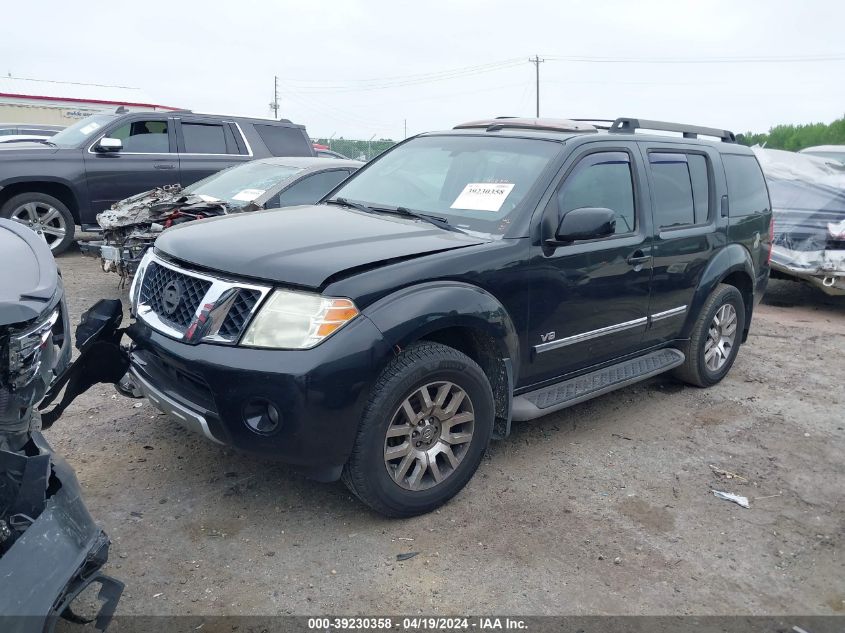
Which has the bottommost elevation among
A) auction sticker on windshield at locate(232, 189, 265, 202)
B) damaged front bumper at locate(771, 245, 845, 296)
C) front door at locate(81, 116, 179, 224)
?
damaged front bumper at locate(771, 245, 845, 296)

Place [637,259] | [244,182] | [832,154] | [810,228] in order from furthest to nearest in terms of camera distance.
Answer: [832,154] → [810,228] → [244,182] → [637,259]

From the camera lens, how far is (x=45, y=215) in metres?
8.67

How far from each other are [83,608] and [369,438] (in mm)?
1268

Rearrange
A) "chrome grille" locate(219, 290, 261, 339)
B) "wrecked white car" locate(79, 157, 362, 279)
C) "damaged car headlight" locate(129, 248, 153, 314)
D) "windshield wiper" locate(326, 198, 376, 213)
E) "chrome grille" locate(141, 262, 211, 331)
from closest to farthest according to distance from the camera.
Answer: "chrome grille" locate(219, 290, 261, 339), "chrome grille" locate(141, 262, 211, 331), "damaged car headlight" locate(129, 248, 153, 314), "windshield wiper" locate(326, 198, 376, 213), "wrecked white car" locate(79, 157, 362, 279)

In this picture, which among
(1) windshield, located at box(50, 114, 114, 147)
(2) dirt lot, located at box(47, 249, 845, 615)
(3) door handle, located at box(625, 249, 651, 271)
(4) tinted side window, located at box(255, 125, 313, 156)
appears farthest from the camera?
(4) tinted side window, located at box(255, 125, 313, 156)

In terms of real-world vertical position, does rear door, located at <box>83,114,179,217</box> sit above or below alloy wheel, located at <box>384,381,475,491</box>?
above

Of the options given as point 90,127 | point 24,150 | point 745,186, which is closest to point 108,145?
point 90,127

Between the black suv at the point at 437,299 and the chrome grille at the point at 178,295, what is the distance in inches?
0.5

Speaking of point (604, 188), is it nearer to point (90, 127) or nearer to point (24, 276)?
point (24, 276)

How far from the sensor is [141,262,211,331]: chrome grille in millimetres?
3180

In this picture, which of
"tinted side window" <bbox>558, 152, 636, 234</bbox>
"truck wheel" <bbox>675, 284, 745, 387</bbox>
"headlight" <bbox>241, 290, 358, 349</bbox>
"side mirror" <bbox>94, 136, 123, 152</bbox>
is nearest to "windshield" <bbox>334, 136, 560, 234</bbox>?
"tinted side window" <bbox>558, 152, 636, 234</bbox>

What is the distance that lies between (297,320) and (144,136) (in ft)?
25.1

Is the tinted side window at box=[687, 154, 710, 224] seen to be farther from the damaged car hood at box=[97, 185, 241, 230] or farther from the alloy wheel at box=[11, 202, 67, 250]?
the alloy wheel at box=[11, 202, 67, 250]

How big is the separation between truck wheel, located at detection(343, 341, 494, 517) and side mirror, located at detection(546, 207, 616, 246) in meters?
0.89
